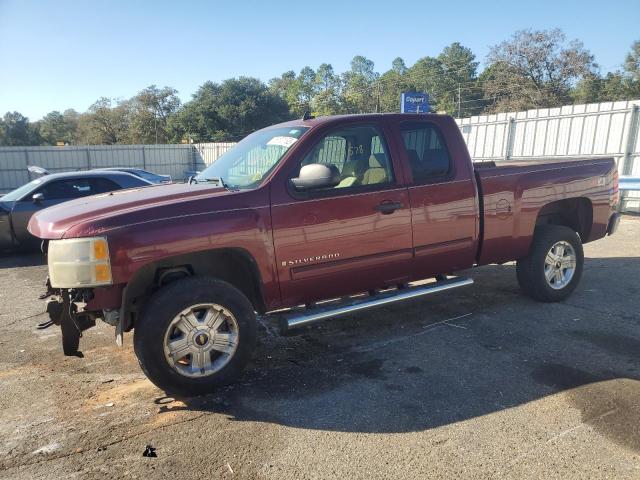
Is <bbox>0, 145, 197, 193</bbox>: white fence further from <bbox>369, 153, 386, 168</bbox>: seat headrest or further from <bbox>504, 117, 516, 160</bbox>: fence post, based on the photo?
<bbox>369, 153, 386, 168</bbox>: seat headrest

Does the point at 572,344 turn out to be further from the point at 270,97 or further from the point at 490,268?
the point at 270,97

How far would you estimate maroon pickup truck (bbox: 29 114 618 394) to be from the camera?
3.33 metres

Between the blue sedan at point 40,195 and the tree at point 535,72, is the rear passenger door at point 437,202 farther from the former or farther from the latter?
the tree at point 535,72

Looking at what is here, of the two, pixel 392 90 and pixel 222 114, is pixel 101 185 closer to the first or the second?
pixel 222 114

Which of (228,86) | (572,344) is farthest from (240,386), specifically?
(228,86)

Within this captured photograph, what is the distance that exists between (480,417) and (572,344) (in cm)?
167

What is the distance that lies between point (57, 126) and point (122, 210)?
279ft

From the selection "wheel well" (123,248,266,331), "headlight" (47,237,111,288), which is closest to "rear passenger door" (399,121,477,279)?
"wheel well" (123,248,266,331)

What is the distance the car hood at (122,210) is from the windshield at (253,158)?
0.27 metres

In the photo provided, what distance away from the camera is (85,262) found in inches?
126

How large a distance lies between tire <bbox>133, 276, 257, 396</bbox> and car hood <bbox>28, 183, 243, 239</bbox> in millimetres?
525

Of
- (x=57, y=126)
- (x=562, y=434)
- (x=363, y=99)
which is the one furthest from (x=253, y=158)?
(x=57, y=126)

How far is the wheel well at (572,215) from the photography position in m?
5.57

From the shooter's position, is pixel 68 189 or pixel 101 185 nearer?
pixel 68 189
